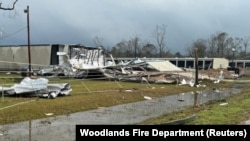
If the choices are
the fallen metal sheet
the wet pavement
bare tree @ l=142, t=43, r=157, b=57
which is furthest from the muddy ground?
bare tree @ l=142, t=43, r=157, b=57

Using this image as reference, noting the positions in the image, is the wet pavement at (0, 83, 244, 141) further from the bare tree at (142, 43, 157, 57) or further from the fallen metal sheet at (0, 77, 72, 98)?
the bare tree at (142, 43, 157, 57)

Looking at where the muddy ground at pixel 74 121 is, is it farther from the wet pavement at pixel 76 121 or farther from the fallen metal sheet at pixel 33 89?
the fallen metal sheet at pixel 33 89

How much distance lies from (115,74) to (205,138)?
3395 centimetres

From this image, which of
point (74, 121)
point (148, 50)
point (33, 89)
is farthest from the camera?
point (148, 50)

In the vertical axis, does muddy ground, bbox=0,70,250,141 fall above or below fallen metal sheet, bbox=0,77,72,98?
below

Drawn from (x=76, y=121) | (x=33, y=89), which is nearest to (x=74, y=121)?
(x=76, y=121)

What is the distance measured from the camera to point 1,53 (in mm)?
65062

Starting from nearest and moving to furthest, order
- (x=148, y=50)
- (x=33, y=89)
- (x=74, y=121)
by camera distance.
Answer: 1. (x=74, y=121)
2. (x=33, y=89)
3. (x=148, y=50)

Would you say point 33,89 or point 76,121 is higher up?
point 33,89

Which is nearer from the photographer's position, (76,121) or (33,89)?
(76,121)

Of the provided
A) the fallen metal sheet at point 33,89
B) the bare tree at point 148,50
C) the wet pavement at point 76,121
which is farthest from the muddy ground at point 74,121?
the bare tree at point 148,50

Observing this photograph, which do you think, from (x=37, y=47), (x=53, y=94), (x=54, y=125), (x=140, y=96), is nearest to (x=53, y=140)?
(x=54, y=125)

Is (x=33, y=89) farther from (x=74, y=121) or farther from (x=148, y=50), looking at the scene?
(x=148, y=50)

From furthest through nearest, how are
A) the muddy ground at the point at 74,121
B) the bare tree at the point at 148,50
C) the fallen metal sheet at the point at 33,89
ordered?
the bare tree at the point at 148,50, the fallen metal sheet at the point at 33,89, the muddy ground at the point at 74,121
